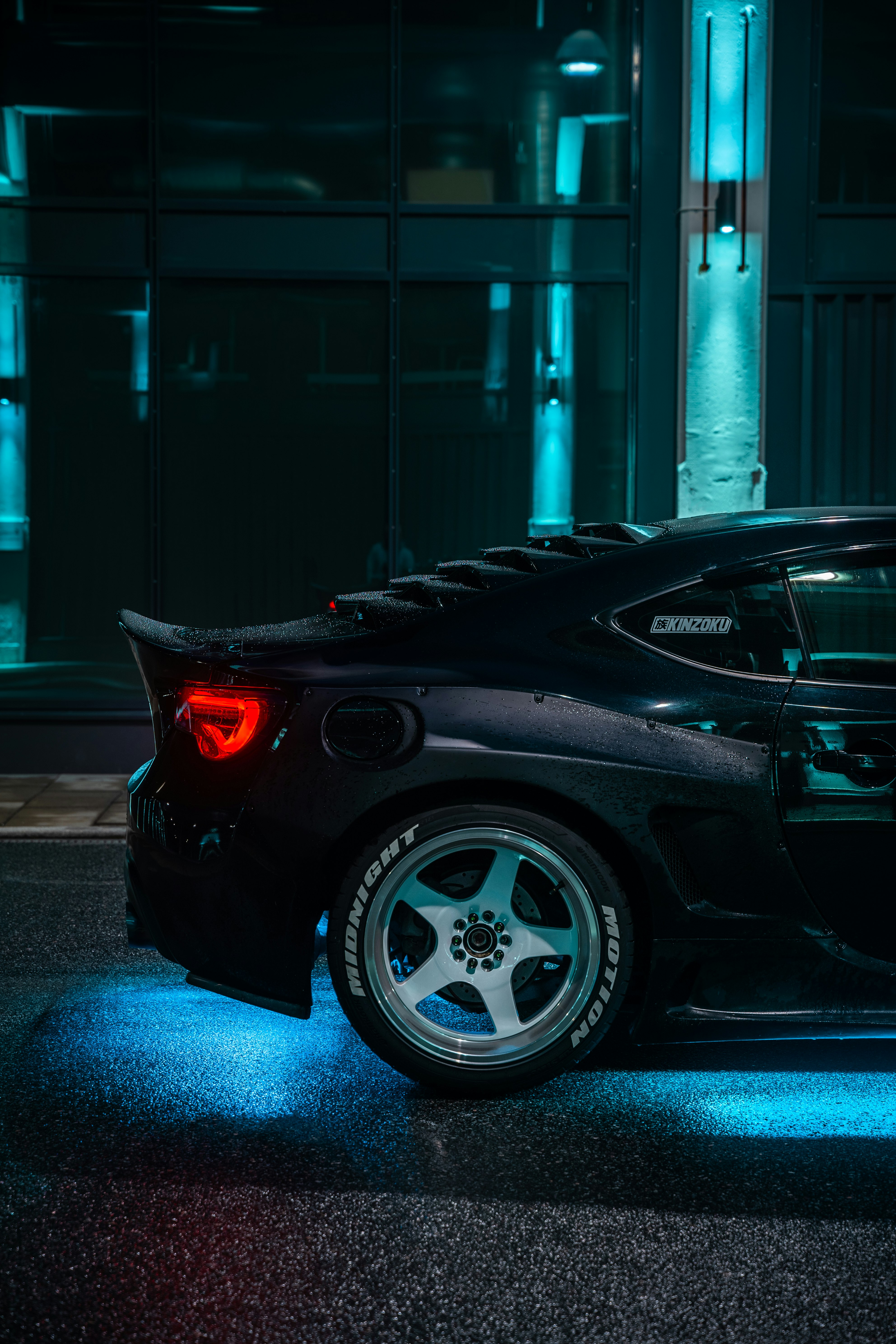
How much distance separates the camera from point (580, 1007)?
3432 millimetres

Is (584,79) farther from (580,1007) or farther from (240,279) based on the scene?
(580,1007)

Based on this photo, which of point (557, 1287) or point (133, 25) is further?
point (133, 25)

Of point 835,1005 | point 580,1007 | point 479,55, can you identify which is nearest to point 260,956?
point 580,1007

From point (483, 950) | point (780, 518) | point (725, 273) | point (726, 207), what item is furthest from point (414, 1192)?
point (726, 207)

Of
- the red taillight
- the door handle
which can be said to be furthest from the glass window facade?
the door handle

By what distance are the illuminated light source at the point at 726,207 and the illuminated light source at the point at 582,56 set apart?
130cm

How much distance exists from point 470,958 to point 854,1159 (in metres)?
1.03

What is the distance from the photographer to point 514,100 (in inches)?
400

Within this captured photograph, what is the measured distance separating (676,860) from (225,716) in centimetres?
122

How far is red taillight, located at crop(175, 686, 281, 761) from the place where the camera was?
348 cm

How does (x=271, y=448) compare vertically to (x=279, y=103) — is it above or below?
below

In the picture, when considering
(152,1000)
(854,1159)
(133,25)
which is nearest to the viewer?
(854,1159)

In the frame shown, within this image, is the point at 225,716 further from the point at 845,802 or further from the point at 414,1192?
the point at 845,802

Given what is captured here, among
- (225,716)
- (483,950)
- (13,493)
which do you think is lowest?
(483,950)
